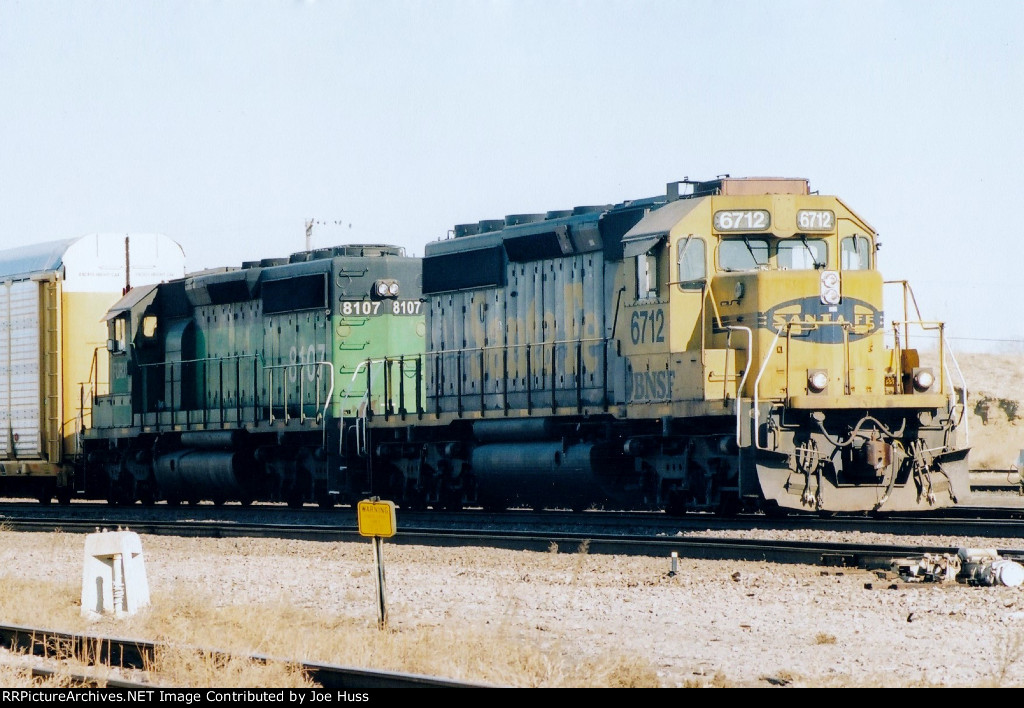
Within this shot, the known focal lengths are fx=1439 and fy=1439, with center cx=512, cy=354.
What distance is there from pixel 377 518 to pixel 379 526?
0.19 feet

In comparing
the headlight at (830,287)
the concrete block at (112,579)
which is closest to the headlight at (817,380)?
the headlight at (830,287)

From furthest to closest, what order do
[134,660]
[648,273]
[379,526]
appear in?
[648,273], [379,526], [134,660]

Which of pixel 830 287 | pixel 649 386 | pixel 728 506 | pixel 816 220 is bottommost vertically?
pixel 728 506

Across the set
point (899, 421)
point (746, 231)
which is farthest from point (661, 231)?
point (899, 421)

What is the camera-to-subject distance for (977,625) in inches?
339

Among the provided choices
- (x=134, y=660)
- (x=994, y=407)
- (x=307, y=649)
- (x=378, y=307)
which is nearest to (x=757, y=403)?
(x=307, y=649)

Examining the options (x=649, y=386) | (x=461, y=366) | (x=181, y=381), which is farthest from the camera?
(x=181, y=381)

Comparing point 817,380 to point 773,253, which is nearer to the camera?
point 817,380

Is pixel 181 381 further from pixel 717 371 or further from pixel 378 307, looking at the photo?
pixel 717 371

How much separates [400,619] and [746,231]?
703 centimetres

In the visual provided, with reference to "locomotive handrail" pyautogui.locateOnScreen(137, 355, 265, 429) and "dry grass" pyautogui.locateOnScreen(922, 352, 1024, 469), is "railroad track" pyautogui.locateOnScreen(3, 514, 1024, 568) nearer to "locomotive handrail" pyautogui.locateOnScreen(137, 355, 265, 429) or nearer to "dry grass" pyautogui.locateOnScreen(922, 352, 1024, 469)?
"locomotive handrail" pyautogui.locateOnScreen(137, 355, 265, 429)

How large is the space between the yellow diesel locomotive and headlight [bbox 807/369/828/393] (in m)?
0.02

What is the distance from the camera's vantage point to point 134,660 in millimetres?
8180
